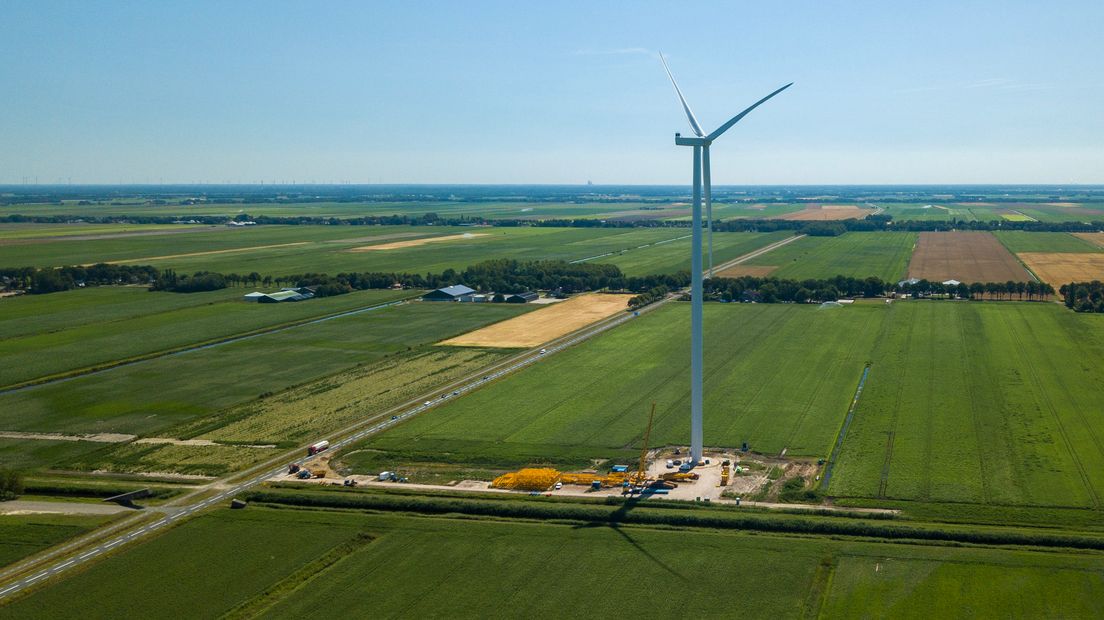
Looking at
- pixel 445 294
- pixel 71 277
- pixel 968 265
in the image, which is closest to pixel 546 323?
pixel 445 294

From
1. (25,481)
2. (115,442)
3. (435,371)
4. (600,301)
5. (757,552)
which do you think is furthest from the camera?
(600,301)

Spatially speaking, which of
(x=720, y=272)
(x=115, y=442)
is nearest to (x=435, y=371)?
(x=115, y=442)

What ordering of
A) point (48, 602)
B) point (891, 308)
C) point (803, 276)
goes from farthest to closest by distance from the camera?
point (803, 276) < point (891, 308) < point (48, 602)

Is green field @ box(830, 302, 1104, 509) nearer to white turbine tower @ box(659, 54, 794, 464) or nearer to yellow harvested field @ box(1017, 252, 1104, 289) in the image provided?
white turbine tower @ box(659, 54, 794, 464)

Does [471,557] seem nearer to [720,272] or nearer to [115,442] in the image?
[115,442]

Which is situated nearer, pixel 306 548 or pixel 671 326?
pixel 306 548

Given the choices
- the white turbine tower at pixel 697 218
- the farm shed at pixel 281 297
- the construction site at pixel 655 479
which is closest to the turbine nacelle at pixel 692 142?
the white turbine tower at pixel 697 218

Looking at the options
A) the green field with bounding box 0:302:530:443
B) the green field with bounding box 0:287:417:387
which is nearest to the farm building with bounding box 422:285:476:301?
the green field with bounding box 0:287:417:387
